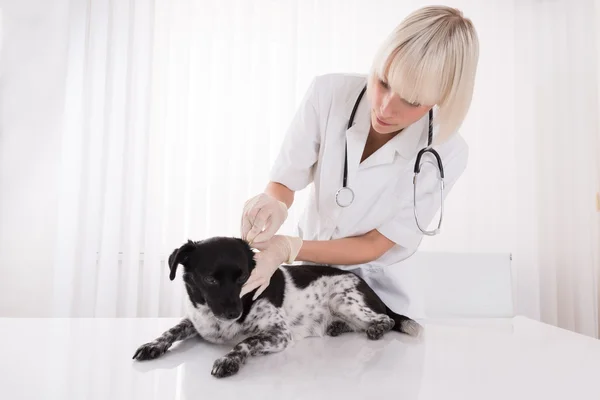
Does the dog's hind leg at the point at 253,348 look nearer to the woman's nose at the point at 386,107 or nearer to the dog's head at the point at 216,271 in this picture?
the dog's head at the point at 216,271

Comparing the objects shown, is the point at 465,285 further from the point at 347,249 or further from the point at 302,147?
the point at 302,147

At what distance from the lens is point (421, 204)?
164 centimetres

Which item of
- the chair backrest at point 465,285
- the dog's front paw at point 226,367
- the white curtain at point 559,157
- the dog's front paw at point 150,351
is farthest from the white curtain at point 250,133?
the dog's front paw at point 226,367

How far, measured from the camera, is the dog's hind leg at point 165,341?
101 cm

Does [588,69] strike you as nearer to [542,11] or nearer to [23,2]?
[542,11]

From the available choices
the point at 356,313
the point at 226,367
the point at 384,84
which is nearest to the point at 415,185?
the point at 384,84

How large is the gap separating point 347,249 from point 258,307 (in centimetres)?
38

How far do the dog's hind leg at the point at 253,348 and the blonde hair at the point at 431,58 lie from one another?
0.73 m

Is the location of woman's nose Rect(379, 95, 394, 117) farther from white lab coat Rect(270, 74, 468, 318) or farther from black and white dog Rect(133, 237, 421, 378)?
black and white dog Rect(133, 237, 421, 378)

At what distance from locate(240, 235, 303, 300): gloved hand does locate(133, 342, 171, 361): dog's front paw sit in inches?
10.6

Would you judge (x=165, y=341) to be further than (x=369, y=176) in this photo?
No

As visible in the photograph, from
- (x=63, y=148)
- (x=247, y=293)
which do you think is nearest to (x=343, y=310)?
(x=247, y=293)

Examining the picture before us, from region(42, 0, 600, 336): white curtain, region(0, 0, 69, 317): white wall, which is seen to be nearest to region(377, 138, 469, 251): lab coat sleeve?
region(42, 0, 600, 336): white curtain

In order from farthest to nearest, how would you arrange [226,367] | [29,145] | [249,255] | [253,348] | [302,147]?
[29,145] → [302,147] → [249,255] → [253,348] → [226,367]
